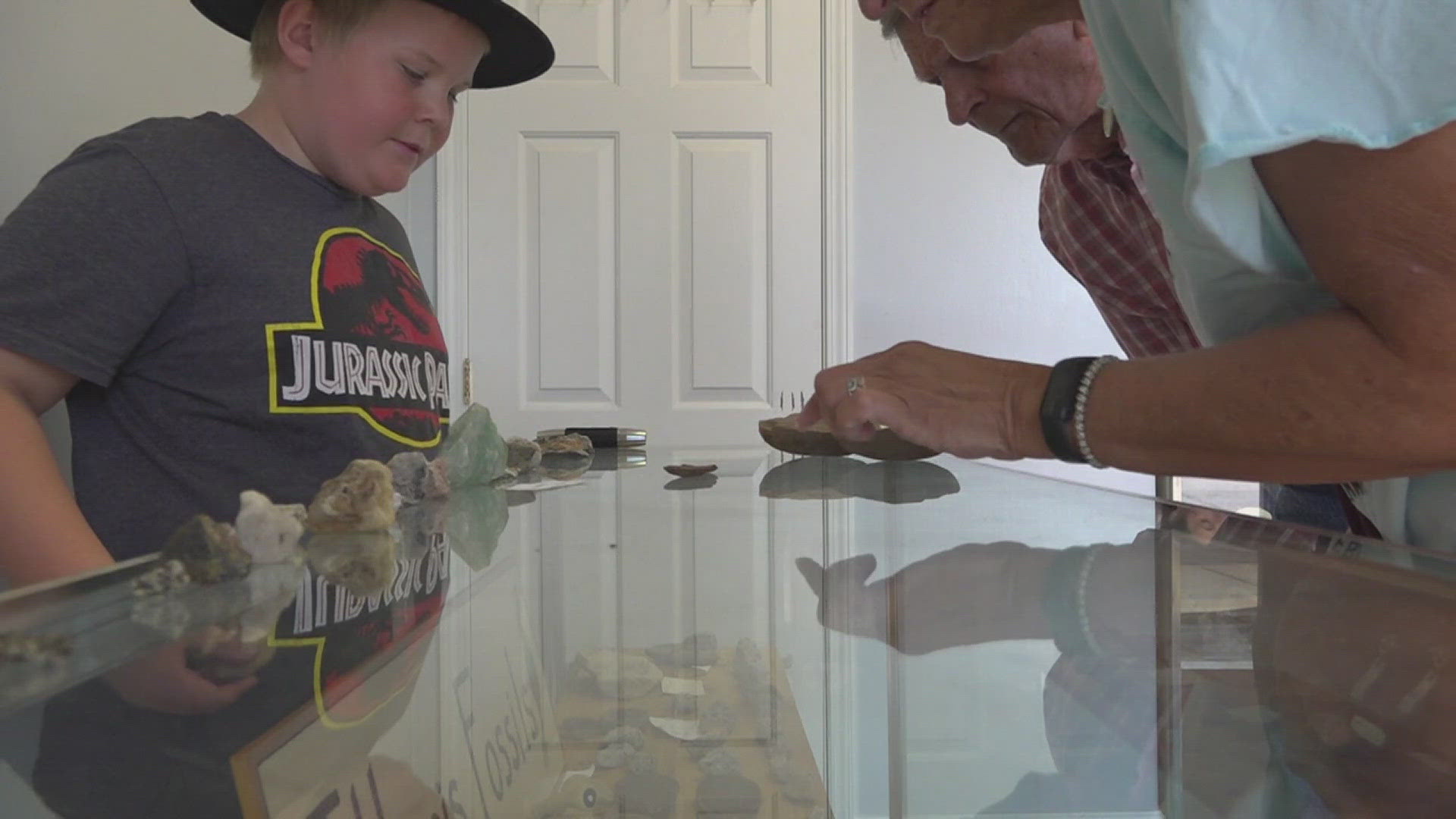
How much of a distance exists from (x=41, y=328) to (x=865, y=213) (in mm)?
2092

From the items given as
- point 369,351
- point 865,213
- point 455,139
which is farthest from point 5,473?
point 865,213

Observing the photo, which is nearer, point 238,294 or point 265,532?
point 265,532

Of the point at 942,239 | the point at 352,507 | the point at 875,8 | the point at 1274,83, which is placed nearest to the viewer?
the point at 1274,83

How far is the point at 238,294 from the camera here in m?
0.95

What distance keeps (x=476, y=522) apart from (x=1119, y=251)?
104 centimetres

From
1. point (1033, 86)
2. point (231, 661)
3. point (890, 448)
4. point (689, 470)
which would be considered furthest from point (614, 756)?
point (1033, 86)

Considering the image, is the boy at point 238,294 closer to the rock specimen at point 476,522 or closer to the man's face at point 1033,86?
the rock specimen at point 476,522

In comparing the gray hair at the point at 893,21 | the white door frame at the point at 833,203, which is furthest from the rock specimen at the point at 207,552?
the white door frame at the point at 833,203

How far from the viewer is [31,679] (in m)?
0.24

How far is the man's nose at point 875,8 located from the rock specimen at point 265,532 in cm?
85

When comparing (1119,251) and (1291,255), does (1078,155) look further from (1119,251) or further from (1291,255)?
(1291,255)

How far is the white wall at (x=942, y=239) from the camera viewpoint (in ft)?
8.66

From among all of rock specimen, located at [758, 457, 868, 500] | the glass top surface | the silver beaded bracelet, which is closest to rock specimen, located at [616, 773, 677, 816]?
the glass top surface

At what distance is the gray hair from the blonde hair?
21.0 inches
